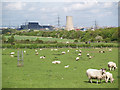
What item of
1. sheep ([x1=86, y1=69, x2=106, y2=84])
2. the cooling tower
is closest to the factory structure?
the cooling tower

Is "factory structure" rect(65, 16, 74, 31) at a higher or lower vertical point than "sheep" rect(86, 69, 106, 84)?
higher

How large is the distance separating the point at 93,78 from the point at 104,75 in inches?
27.7

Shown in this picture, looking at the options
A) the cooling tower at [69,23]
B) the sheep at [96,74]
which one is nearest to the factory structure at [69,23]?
the cooling tower at [69,23]

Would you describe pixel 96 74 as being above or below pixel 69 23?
below

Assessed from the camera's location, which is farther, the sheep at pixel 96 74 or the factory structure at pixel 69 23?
the factory structure at pixel 69 23

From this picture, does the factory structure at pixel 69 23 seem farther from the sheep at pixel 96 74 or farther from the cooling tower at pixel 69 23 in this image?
the sheep at pixel 96 74

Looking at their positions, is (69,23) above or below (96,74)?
above

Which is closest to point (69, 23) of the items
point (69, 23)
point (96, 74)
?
point (69, 23)

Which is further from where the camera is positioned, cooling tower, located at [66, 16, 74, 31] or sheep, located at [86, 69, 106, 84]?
cooling tower, located at [66, 16, 74, 31]

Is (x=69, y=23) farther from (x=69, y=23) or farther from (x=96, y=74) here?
(x=96, y=74)

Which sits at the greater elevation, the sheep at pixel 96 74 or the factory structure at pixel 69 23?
the factory structure at pixel 69 23

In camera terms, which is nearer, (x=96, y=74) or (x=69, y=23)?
(x=96, y=74)

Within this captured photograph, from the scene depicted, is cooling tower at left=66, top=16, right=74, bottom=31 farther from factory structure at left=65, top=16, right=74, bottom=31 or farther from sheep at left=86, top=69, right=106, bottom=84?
sheep at left=86, top=69, right=106, bottom=84

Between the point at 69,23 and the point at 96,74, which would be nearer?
the point at 96,74
